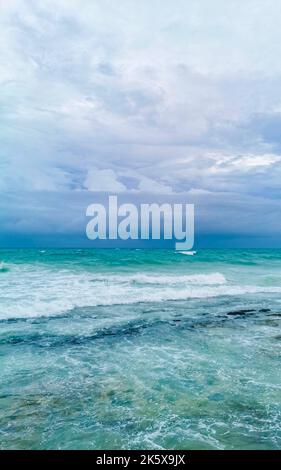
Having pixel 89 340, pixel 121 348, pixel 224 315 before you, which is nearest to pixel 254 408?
pixel 121 348

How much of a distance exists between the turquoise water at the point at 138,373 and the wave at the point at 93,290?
0.19 meters

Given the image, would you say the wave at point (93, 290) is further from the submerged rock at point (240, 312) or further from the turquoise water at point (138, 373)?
the submerged rock at point (240, 312)

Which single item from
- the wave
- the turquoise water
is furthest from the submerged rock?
the wave

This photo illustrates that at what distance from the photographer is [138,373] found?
9.26m

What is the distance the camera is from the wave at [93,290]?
17531mm

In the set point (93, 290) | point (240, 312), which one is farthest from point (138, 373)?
point (93, 290)

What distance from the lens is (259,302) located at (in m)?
19.9

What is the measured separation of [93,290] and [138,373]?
547 inches

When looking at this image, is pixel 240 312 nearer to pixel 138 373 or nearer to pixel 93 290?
pixel 138 373

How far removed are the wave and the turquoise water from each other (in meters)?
0.19

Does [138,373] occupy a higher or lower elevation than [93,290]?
higher

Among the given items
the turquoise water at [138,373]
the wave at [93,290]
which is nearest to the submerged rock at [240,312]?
the turquoise water at [138,373]

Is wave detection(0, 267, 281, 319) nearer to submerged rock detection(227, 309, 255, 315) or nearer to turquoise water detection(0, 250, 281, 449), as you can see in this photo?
turquoise water detection(0, 250, 281, 449)
